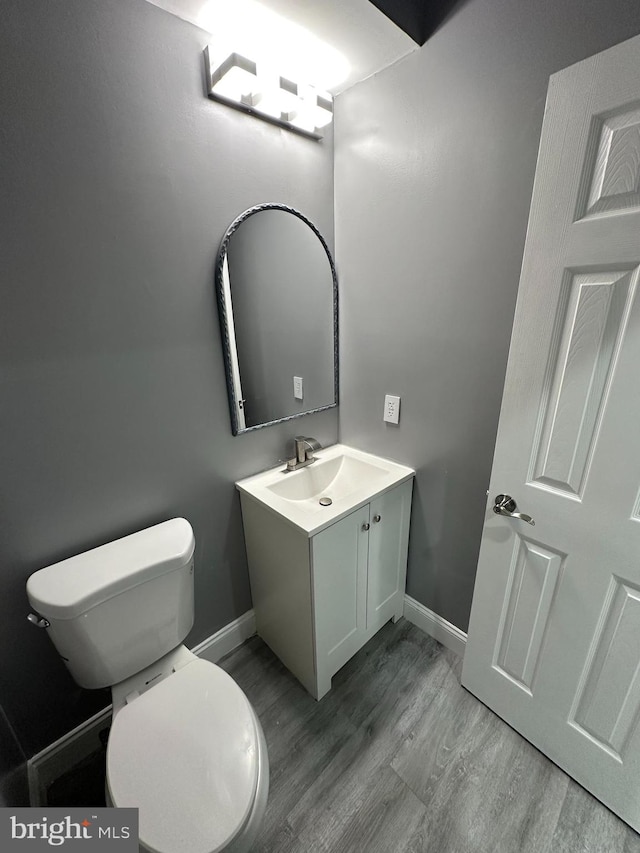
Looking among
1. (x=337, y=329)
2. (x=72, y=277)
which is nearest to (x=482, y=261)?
(x=337, y=329)

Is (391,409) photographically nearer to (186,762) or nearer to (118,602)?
(118,602)

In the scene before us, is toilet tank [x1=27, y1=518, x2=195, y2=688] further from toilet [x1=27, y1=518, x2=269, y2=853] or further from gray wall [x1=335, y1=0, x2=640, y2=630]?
gray wall [x1=335, y1=0, x2=640, y2=630]

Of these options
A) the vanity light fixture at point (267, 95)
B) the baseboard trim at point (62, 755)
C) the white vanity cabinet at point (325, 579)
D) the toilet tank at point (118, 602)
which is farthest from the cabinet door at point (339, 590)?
the vanity light fixture at point (267, 95)

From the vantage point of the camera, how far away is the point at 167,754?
84 centimetres

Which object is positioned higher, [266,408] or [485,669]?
[266,408]

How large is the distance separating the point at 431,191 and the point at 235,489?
130 centimetres

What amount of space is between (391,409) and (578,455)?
0.70 metres

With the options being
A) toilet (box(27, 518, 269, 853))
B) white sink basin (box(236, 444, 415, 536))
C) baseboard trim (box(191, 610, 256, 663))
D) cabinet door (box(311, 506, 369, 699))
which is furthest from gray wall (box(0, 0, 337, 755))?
cabinet door (box(311, 506, 369, 699))

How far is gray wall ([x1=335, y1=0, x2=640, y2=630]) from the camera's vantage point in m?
0.95

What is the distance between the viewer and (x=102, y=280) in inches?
38.8

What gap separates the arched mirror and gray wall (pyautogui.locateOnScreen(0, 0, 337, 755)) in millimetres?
60

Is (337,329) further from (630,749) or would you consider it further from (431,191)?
(630,749)

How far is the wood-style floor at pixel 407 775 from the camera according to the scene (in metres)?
1.01

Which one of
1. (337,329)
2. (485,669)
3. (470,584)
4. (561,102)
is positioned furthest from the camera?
(337,329)
